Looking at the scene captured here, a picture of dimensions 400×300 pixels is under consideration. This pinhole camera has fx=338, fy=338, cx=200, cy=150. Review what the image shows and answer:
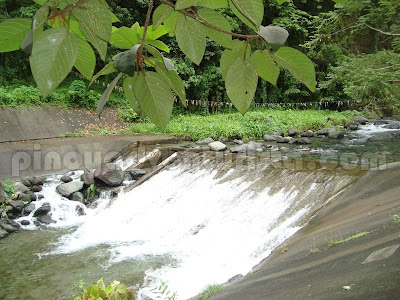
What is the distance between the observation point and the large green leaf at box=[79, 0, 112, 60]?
0.40 metres

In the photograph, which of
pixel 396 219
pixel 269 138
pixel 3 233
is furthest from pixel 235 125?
pixel 396 219

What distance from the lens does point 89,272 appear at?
395 centimetres

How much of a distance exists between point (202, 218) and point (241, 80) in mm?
4891

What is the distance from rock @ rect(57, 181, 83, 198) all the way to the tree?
604cm

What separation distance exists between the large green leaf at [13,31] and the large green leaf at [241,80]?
27 cm

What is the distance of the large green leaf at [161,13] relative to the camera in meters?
0.48

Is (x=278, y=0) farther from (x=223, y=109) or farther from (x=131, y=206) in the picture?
(x=223, y=109)

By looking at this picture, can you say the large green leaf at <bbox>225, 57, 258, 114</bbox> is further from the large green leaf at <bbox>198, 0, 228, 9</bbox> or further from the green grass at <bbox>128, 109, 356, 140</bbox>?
the green grass at <bbox>128, 109, 356, 140</bbox>

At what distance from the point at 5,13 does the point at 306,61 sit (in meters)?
12.9

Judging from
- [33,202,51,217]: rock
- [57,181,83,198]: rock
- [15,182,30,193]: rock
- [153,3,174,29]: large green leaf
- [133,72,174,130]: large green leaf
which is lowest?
[33,202,51,217]: rock

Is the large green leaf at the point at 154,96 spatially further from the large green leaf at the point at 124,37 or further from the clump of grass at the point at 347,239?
the clump of grass at the point at 347,239

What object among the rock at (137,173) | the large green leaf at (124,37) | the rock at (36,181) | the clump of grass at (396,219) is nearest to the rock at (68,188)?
the rock at (36,181)

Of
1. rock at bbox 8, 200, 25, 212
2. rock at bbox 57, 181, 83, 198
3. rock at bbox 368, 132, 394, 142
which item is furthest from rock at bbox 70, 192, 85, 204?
rock at bbox 368, 132, 394, 142

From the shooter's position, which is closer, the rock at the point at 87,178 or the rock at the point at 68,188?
the rock at the point at 68,188
